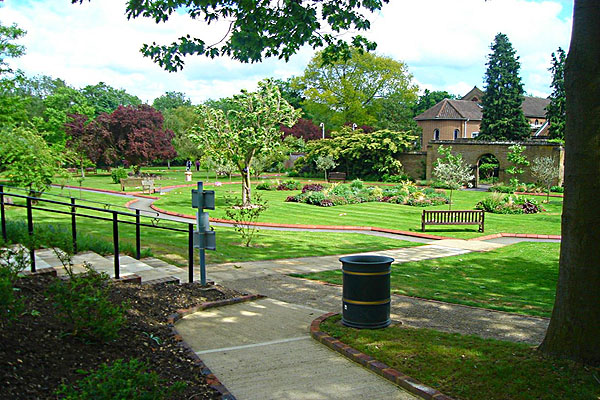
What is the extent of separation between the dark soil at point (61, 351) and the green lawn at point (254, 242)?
17.3ft

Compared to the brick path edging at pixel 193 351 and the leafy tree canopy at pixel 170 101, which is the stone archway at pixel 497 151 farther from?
the leafy tree canopy at pixel 170 101

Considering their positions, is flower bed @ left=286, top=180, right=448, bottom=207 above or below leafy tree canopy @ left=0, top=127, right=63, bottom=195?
below

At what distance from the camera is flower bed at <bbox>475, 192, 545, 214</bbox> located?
85.0ft

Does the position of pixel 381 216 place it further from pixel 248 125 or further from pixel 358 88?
pixel 358 88

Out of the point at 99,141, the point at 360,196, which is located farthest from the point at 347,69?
the point at 360,196

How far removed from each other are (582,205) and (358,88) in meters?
69.6

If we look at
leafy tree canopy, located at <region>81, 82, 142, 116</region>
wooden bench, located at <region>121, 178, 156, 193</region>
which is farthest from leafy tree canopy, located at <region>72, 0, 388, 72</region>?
leafy tree canopy, located at <region>81, 82, 142, 116</region>

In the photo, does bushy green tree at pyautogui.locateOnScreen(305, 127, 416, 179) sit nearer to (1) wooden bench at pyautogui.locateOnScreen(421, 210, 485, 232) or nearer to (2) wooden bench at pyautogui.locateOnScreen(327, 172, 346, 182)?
(2) wooden bench at pyautogui.locateOnScreen(327, 172, 346, 182)

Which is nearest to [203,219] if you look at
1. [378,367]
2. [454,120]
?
[378,367]

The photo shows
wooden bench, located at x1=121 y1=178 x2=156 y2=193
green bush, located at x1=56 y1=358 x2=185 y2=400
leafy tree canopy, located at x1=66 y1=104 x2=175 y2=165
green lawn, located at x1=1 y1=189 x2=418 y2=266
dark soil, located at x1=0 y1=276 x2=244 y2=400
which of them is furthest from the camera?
leafy tree canopy, located at x1=66 y1=104 x2=175 y2=165

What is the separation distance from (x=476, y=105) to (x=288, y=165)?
30528mm

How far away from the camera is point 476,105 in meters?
73.6

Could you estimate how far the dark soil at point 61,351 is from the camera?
3.91 m

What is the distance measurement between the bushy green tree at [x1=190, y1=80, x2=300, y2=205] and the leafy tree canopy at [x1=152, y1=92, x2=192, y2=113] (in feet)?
366
